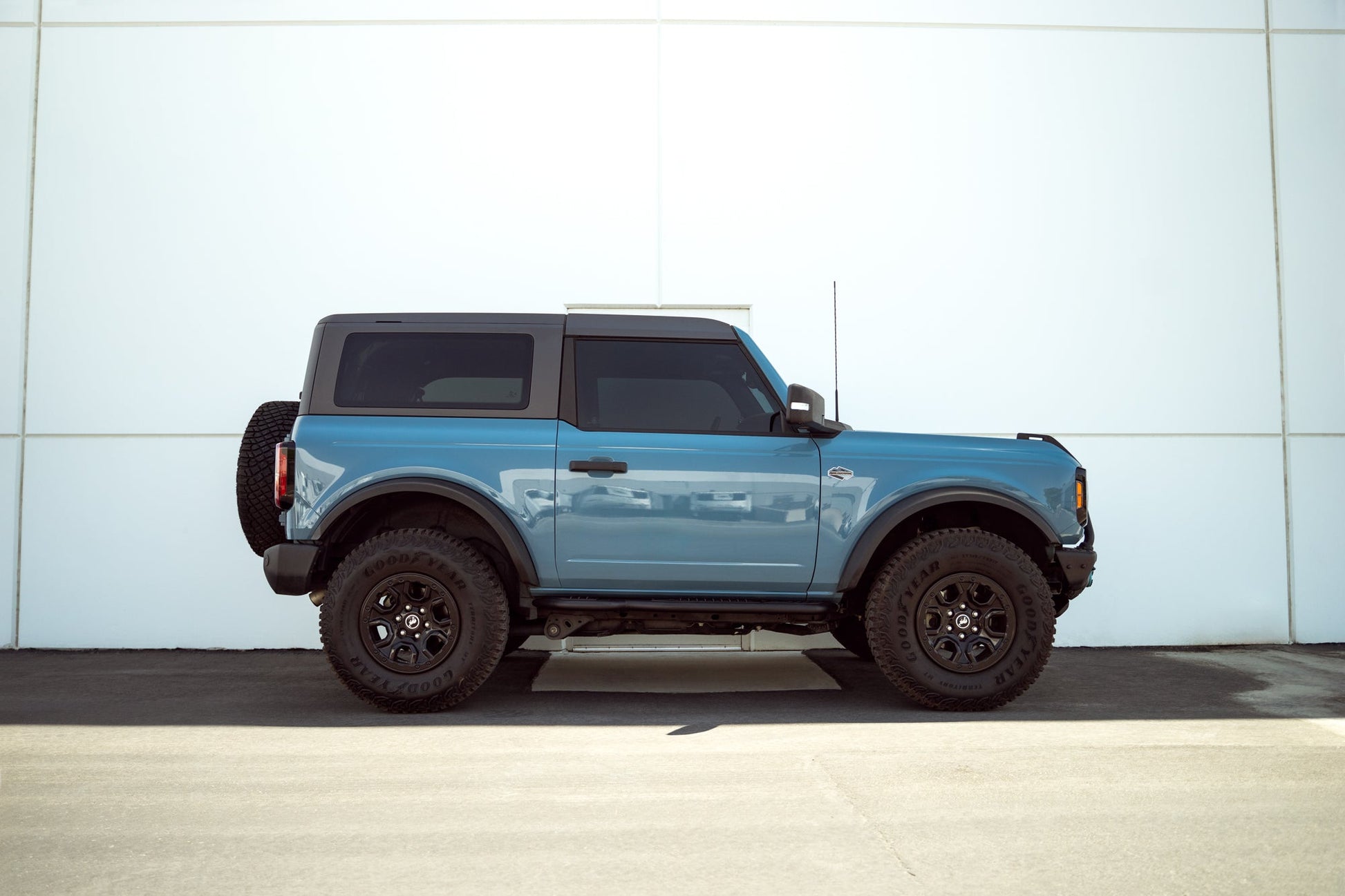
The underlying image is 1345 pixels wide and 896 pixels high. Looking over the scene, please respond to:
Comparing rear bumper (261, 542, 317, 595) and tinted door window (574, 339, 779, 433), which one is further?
tinted door window (574, 339, 779, 433)

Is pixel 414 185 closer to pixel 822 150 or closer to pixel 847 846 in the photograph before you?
pixel 822 150

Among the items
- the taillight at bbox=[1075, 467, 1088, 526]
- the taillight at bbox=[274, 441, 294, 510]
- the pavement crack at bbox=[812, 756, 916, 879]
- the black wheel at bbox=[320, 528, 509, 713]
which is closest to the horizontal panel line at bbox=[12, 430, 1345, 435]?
the taillight at bbox=[1075, 467, 1088, 526]

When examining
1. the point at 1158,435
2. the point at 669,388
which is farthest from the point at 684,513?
the point at 1158,435

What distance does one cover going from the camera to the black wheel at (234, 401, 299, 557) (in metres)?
5.15

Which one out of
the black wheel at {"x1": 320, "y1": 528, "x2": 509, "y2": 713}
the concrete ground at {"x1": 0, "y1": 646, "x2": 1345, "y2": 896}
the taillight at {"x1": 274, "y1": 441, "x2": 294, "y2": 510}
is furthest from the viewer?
the taillight at {"x1": 274, "y1": 441, "x2": 294, "y2": 510}

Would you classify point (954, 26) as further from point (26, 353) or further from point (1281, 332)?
point (26, 353)

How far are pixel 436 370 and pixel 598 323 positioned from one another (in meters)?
0.90

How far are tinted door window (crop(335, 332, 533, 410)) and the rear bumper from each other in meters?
0.80

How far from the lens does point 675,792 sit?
11.6 ft

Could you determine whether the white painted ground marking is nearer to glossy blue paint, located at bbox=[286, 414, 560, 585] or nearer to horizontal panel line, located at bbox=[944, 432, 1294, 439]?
glossy blue paint, located at bbox=[286, 414, 560, 585]

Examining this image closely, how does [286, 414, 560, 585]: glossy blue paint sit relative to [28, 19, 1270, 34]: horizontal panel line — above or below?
below

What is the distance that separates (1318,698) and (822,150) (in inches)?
200

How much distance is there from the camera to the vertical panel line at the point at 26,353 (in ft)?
24.4

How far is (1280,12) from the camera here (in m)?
8.05
